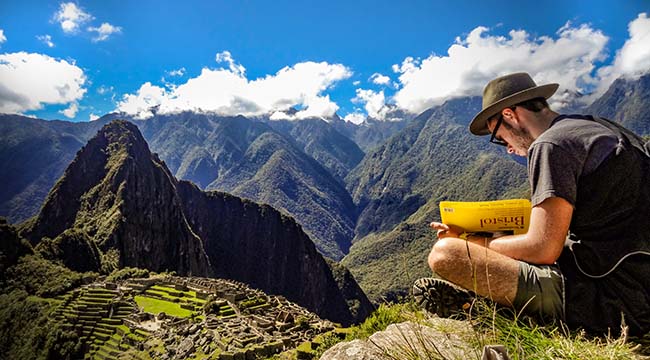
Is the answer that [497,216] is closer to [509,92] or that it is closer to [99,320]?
[509,92]

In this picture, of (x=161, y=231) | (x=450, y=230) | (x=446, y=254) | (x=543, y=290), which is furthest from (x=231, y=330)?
(x=161, y=231)

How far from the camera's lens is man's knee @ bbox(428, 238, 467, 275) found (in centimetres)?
366

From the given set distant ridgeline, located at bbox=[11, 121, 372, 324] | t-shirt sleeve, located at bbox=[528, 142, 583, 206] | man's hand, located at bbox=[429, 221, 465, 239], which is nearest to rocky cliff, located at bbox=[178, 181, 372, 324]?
distant ridgeline, located at bbox=[11, 121, 372, 324]

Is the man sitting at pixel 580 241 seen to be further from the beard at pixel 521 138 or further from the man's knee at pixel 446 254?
the beard at pixel 521 138

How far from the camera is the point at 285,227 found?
604ft

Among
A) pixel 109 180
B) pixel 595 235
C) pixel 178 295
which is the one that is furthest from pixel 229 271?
pixel 595 235

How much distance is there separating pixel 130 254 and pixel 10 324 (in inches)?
2227

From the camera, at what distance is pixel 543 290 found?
134 inches

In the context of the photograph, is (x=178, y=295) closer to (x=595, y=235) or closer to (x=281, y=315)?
(x=281, y=315)

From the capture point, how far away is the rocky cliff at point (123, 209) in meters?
105

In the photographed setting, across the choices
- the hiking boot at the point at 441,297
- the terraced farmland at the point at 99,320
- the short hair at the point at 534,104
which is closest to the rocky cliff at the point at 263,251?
the terraced farmland at the point at 99,320

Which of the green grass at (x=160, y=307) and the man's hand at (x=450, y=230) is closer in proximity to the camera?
the man's hand at (x=450, y=230)

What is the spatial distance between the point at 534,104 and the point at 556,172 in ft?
3.37

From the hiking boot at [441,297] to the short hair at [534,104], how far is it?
1900 millimetres
